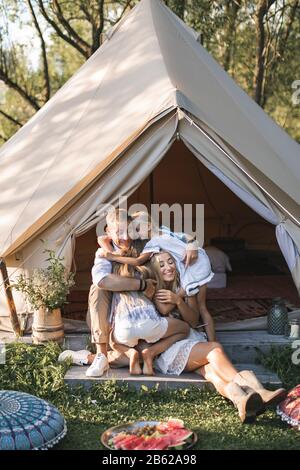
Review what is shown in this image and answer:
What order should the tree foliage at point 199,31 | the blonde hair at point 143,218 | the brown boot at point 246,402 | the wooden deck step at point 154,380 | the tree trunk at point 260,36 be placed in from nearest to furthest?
the brown boot at point 246,402 → the wooden deck step at point 154,380 → the blonde hair at point 143,218 → the tree trunk at point 260,36 → the tree foliage at point 199,31

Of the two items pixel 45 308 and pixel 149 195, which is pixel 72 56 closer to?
pixel 149 195

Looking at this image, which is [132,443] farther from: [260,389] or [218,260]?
[218,260]

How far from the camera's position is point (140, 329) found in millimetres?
3906

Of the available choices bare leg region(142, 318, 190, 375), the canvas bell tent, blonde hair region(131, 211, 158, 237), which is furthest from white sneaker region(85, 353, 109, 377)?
blonde hair region(131, 211, 158, 237)

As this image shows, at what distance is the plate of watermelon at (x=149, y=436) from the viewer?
3029mm

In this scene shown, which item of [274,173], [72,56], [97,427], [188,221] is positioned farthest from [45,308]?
[72,56]

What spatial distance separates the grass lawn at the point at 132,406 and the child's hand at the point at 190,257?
31.0 inches

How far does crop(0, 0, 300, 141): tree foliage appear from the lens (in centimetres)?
1050

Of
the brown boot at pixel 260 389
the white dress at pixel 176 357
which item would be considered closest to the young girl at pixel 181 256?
the white dress at pixel 176 357

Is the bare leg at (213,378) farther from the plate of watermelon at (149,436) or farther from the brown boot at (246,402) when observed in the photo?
the plate of watermelon at (149,436)

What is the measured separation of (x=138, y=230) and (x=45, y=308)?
0.80m

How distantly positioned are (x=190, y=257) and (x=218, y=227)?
320 centimetres

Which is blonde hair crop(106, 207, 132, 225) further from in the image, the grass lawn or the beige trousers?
the grass lawn

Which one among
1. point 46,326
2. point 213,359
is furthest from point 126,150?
point 213,359
